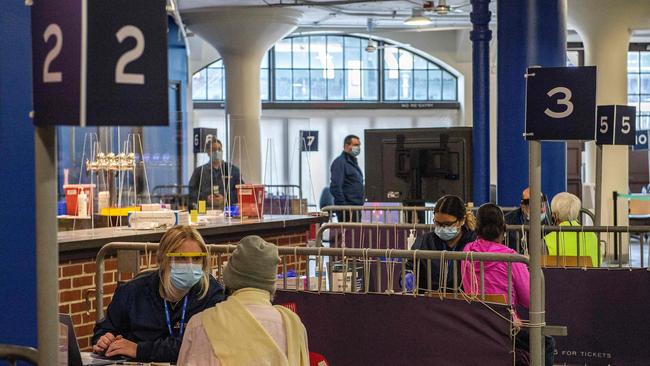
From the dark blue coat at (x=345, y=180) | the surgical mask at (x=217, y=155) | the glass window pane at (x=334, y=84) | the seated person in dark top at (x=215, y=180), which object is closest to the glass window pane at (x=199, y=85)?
the glass window pane at (x=334, y=84)

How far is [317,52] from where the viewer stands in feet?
86.3

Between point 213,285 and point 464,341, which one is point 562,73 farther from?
point 213,285

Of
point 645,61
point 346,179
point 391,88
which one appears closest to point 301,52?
point 391,88

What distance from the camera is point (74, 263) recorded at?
23.3 ft

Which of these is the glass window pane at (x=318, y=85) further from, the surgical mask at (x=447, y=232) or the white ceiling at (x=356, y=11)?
the surgical mask at (x=447, y=232)

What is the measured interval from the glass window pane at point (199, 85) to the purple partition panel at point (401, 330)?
20810mm

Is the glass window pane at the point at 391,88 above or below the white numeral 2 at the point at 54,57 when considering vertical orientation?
above

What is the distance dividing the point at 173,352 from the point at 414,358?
114 cm

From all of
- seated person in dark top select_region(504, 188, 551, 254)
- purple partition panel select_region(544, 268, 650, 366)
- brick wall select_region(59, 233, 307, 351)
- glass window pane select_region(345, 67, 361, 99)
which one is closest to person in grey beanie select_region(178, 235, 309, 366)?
purple partition panel select_region(544, 268, 650, 366)

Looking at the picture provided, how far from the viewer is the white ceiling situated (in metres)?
18.9

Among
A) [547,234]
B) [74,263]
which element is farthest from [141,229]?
[547,234]

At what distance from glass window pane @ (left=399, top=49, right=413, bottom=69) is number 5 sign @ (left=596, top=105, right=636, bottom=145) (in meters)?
17.4

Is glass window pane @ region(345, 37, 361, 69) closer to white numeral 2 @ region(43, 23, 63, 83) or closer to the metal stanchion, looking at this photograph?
the metal stanchion

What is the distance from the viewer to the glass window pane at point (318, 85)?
2617 centimetres
